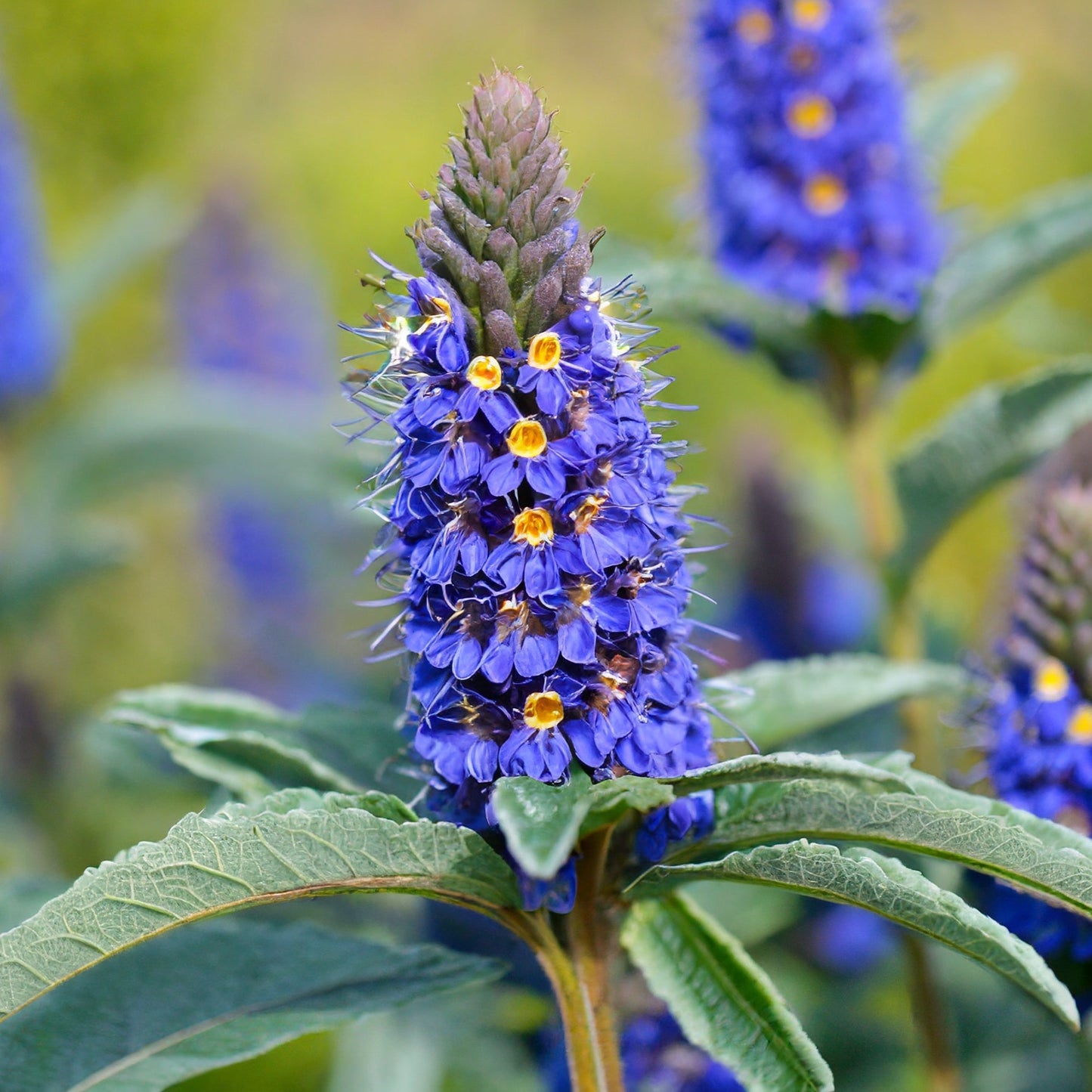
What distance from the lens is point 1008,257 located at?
6.63 ft

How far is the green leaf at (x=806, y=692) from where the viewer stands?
1534mm

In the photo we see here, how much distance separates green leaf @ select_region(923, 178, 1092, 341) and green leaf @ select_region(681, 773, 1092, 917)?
3.49 ft

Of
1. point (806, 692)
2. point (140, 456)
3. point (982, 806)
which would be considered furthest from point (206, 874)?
point (140, 456)

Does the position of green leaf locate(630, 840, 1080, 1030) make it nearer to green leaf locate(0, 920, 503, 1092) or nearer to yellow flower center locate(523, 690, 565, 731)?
yellow flower center locate(523, 690, 565, 731)

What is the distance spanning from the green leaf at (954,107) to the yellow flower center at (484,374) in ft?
4.28

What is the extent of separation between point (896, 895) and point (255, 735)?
1.97 ft

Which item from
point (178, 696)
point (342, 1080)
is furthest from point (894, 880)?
point (342, 1080)

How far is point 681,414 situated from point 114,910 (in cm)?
447

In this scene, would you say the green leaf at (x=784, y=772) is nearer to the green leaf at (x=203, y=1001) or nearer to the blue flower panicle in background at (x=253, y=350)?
the green leaf at (x=203, y=1001)

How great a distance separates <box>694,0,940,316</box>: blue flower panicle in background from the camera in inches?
78.9

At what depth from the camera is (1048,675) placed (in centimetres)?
161

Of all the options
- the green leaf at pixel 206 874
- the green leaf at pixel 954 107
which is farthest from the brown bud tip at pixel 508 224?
the green leaf at pixel 954 107

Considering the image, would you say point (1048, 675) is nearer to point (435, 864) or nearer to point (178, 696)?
point (435, 864)

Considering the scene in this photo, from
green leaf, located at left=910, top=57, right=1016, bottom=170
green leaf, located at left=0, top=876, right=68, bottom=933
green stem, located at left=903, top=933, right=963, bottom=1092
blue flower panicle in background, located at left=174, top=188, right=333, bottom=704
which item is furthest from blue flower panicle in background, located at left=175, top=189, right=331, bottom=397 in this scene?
green stem, located at left=903, top=933, right=963, bottom=1092
